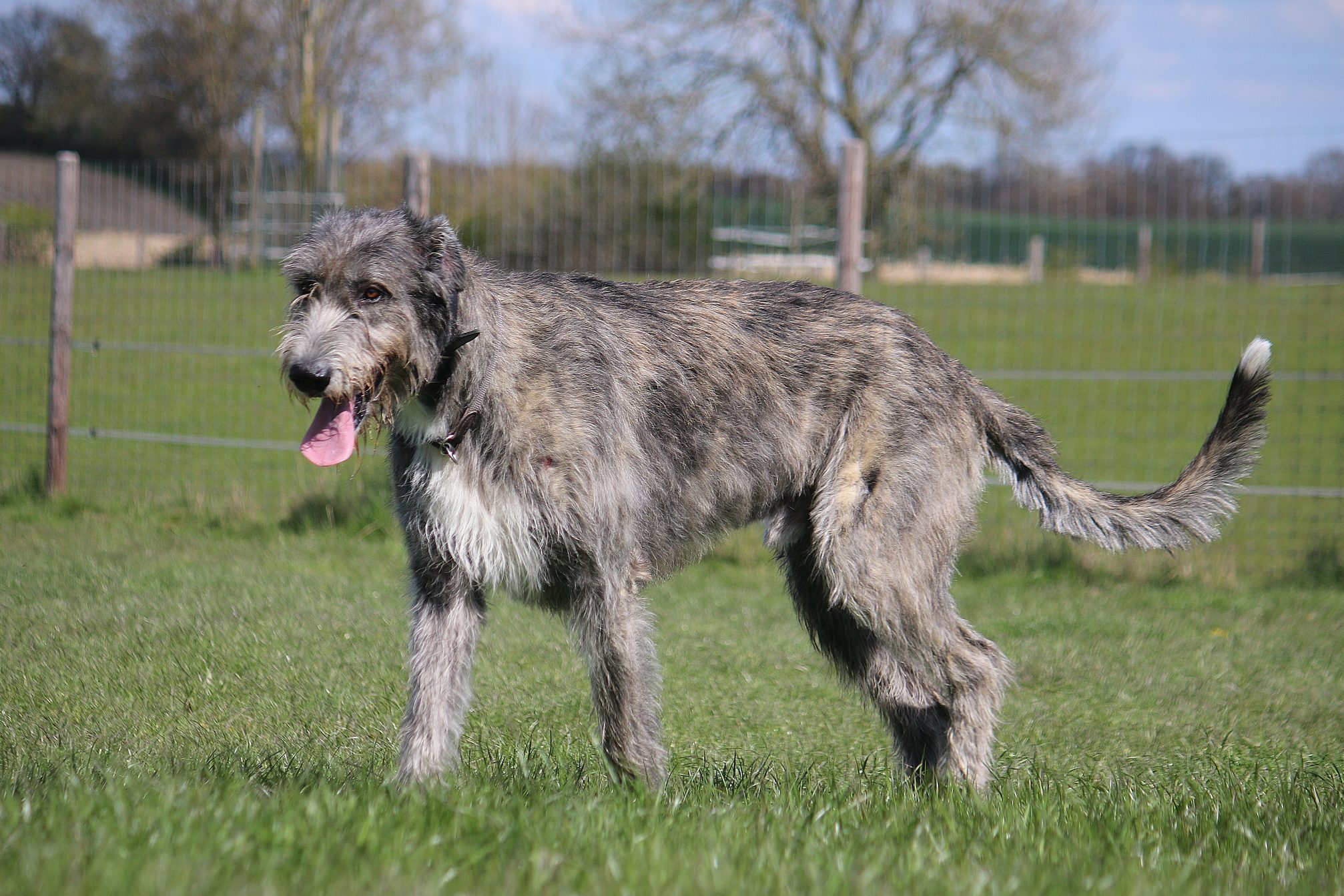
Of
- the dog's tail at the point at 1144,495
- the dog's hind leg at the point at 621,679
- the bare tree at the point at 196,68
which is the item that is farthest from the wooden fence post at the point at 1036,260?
the bare tree at the point at 196,68

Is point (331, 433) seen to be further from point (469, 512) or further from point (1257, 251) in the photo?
point (1257, 251)

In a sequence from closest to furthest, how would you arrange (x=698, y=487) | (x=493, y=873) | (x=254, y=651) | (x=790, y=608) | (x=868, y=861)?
1. (x=493, y=873)
2. (x=868, y=861)
3. (x=698, y=487)
4. (x=254, y=651)
5. (x=790, y=608)

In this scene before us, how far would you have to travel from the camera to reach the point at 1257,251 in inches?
424

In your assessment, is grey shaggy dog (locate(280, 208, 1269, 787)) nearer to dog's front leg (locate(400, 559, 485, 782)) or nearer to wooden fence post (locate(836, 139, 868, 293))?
dog's front leg (locate(400, 559, 485, 782))

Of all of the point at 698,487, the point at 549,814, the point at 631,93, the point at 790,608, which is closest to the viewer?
the point at 549,814

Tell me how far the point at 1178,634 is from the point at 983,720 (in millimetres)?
3244

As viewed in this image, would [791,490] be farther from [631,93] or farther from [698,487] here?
[631,93]

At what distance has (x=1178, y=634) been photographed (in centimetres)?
688

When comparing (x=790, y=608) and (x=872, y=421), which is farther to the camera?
(x=790, y=608)

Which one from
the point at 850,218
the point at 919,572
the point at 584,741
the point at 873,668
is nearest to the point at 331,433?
the point at 584,741

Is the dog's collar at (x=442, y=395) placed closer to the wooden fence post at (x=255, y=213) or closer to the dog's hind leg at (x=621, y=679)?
the dog's hind leg at (x=621, y=679)

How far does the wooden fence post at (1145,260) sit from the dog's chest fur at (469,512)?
8.88 m

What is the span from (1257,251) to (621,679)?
9.33 meters

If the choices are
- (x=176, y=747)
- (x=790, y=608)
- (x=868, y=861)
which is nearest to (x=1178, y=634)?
(x=790, y=608)
